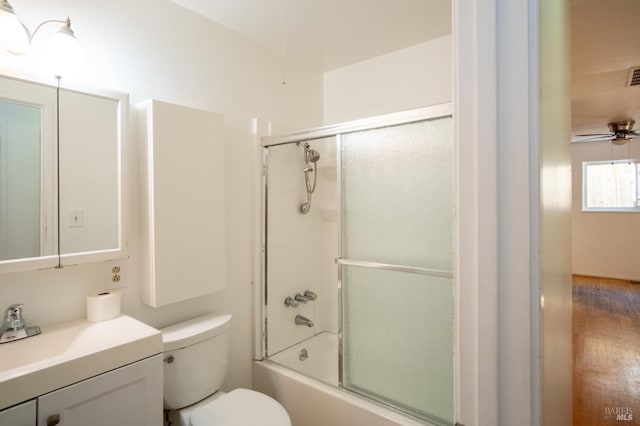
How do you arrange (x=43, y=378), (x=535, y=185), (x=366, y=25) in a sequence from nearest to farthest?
(x=535, y=185), (x=43, y=378), (x=366, y=25)

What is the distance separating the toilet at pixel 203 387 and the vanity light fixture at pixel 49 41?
4.32 ft

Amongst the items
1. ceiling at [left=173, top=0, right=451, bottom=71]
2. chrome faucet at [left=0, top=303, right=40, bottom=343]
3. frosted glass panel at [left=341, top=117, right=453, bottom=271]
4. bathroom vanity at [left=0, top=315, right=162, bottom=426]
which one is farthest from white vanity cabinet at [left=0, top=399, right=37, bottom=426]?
ceiling at [left=173, top=0, right=451, bottom=71]

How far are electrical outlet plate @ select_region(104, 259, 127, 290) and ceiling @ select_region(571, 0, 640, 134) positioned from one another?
9.01ft

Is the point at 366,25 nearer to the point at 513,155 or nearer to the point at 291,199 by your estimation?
the point at 291,199

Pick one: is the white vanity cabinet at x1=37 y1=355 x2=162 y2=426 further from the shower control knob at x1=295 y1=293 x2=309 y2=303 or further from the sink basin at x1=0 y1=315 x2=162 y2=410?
the shower control knob at x1=295 y1=293 x2=309 y2=303

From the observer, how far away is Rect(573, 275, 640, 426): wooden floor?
2.41m

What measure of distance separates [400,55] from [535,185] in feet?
7.37

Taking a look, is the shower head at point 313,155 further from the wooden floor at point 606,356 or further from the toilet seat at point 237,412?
the wooden floor at point 606,356

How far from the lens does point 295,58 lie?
2.54 meters

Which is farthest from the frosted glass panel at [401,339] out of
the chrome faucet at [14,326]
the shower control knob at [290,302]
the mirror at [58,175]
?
the chrome faucet at [14,326]

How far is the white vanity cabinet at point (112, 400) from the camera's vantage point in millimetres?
1086

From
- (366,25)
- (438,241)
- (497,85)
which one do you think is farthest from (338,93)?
(497,85)

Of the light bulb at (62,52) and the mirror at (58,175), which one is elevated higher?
the light bulb at (62,52)

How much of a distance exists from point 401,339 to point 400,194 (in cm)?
76
